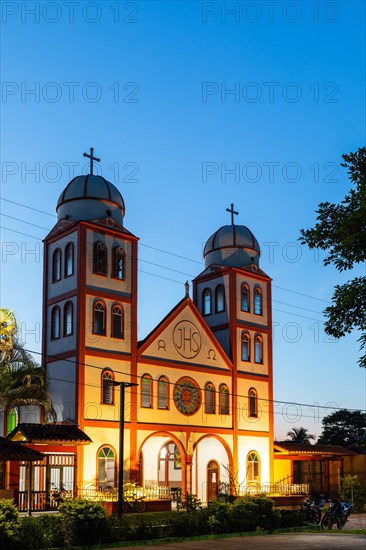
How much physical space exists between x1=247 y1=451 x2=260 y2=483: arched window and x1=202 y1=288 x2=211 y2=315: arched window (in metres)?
9.73

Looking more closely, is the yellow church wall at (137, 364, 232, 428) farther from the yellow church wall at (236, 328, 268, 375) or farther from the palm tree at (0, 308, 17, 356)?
the palm tree at (0, 308, 17, 356)

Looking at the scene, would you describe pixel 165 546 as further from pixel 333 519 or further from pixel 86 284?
pixel 86 284

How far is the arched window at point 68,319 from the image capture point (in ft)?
136

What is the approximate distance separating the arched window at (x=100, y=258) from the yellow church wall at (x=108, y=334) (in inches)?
67.0

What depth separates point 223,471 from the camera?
46938 millimetres

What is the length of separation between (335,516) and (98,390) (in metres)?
14.7

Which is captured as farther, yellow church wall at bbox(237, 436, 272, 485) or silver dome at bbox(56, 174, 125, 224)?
yellow church wall at bbox(237, 436, 272, 485)

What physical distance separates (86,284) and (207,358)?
10058 millimetres

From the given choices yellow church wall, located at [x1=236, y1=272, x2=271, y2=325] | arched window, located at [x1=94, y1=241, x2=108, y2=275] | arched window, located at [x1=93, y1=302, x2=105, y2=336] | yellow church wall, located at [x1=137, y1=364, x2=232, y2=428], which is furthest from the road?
yellow church wall, located at [x1=236, y1=272, x2=271, y2=325]

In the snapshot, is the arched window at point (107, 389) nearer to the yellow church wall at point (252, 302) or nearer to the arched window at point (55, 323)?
the arched window at point (55, 323)

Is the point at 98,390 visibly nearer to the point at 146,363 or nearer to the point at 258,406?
the point at 146,363

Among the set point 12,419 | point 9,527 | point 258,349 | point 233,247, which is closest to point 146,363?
point 12,419

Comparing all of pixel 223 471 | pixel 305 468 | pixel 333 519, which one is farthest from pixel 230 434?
pixel 333 519

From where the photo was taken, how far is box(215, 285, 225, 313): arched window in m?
51.0
